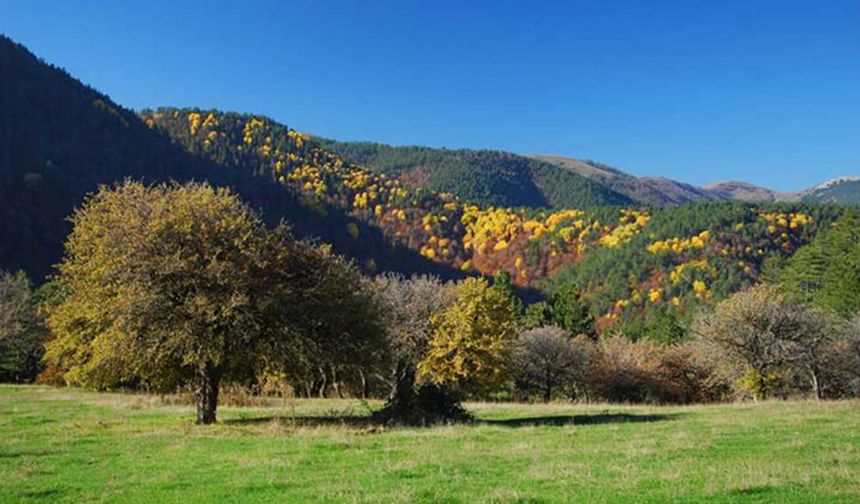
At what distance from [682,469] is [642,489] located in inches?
120

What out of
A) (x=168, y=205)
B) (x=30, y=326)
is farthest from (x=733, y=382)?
(x=30, y=326)

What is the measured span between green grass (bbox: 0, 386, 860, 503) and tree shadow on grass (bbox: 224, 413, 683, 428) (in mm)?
193

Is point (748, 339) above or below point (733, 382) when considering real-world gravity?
above

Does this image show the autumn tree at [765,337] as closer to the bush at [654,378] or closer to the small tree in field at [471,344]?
the bush at [654,378]

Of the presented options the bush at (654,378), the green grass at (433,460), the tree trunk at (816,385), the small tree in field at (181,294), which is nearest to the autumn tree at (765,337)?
the tree trunk at (816,385)

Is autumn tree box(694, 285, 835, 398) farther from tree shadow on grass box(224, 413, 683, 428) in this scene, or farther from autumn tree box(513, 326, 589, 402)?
tree shadow on grass box(224, 413, 683, 428)

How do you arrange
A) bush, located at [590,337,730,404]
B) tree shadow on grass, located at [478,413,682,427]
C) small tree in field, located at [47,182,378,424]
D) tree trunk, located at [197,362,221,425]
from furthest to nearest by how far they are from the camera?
bush, located at [590,337,730,404] → tree shadow on grass, located at [478,413,682,427] → tree trunk, located at [197,362,221,425] → small tree in field, located at [47,182,378,424]

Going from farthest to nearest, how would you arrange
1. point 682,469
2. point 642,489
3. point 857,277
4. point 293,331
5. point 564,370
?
point 857,277 → point 564,370 → point 293,331 → point 682,469 → point 642,489

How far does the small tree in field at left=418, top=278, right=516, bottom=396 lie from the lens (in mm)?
53625

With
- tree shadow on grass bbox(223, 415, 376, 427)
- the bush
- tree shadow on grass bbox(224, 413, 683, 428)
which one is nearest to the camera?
tree shadow on grass bbox(223, 415, 376, 427)

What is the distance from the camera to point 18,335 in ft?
249

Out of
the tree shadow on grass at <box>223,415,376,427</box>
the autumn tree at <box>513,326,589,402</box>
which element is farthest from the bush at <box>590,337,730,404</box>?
the tree shadow on grass at <box>223,415,376,427</box>

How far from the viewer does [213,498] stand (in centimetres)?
1401

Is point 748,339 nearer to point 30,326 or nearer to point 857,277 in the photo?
point 857,277
